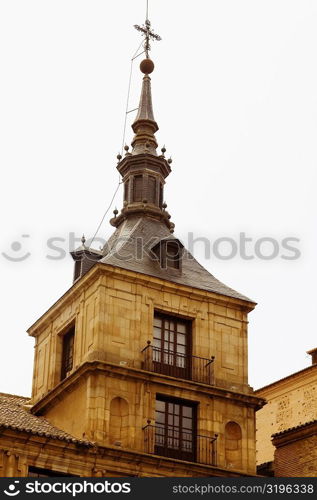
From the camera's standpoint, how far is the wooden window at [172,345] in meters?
38.6

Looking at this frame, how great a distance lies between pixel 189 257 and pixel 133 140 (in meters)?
6.40

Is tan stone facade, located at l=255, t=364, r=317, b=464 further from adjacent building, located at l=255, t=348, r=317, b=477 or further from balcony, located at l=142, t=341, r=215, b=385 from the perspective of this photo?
balcony, located at l=142, t=341, r=215, b=385

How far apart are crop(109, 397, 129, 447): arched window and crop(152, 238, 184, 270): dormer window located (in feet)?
18.9

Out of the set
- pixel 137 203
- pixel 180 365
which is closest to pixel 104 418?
pixel 180 365

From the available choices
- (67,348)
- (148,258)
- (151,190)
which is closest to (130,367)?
(67,348)

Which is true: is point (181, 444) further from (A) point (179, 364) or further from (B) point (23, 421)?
(B) point (23, 421)

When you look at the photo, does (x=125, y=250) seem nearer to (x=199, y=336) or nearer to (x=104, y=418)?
(x=199, y=336)

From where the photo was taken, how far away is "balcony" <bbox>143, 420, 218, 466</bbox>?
3697 centimetres

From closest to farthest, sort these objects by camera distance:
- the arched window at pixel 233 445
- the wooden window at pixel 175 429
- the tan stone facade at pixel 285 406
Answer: the wooden window at pixel 175 429 < the arched window at pixel 233 445 < the tan stone facade at pixel 285 406

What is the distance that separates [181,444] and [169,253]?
23.5 ft

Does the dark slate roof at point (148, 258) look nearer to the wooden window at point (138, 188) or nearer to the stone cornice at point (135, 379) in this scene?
the wooden window at point (138, 188)

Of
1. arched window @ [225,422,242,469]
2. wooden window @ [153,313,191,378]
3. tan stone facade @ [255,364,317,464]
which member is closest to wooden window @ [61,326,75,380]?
wooden window @ [153,313,191,378]

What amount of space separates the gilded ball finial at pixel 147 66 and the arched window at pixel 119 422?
1772 cm

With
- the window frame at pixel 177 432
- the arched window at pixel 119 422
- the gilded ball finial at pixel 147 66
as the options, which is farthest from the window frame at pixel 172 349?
the gilded ball finial at pixel 147 66
